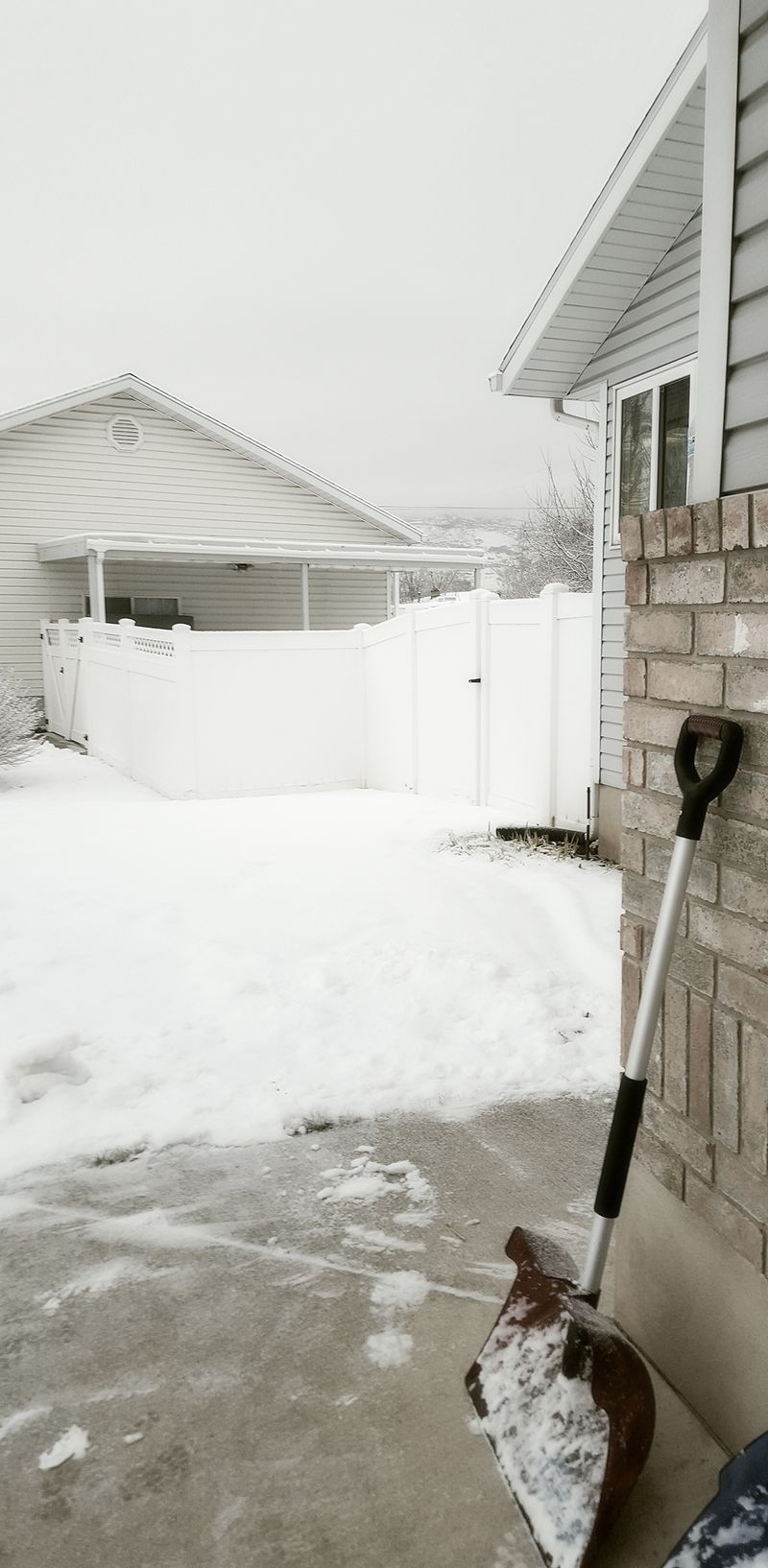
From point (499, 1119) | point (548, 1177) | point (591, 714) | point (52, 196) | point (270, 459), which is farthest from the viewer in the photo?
point (52, 196)

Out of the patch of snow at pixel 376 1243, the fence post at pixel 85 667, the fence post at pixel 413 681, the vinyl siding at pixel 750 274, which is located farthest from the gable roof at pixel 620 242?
the fence post at pixel 85 667

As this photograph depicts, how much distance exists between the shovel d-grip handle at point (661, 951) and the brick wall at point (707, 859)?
0.06 metres

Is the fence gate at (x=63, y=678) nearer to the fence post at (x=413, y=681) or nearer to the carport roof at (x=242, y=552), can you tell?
the carport roof at (x=242, y=552)

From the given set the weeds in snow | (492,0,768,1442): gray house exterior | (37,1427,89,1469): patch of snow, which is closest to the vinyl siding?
(492,0,768,1442): gray house exterior

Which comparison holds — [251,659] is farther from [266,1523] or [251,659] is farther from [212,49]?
[212,49]

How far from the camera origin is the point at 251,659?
10.1 m

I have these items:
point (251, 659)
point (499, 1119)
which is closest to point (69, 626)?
point (251, 659)

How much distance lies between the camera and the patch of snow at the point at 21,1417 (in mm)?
2234

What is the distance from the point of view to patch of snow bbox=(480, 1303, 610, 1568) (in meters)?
1.87

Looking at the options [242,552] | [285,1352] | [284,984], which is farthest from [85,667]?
[285,1352]

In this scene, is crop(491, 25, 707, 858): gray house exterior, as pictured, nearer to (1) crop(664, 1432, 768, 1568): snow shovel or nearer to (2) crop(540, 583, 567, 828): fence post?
(2) crop(540, 583, 567, 828): fence post

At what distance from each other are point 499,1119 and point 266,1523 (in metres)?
1.75

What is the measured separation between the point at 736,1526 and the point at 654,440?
694 centimetres

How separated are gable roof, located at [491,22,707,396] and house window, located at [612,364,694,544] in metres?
0.54
